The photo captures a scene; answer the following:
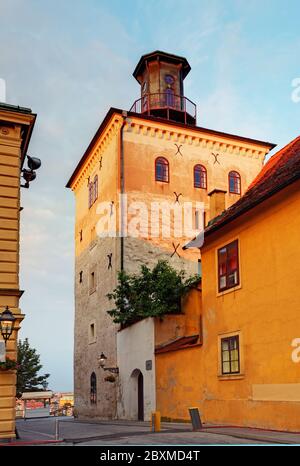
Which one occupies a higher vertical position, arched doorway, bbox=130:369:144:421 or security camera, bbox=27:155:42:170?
security camera, bbox=27:155:42:170

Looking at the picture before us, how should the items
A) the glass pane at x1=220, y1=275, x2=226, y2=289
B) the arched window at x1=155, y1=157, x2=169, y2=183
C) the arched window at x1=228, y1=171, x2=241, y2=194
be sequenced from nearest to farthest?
the glass pane at x1=220, y1=275, x2=226, y2=289 < the arched window at x1=155, y1=157, x2=169, y2=183 < the arched window at x1=228, y1=171, x2=241, y2=194

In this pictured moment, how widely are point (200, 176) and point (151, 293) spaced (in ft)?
33.1

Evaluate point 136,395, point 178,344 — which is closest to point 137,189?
point 136,395

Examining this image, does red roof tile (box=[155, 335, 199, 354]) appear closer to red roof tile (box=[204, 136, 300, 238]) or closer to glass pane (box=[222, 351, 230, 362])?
glass pane (box=[222, 351, 230, 362])

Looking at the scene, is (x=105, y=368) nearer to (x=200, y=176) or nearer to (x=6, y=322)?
(x=200, y=176)

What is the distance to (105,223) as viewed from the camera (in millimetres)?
32844

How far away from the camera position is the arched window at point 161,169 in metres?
32.4

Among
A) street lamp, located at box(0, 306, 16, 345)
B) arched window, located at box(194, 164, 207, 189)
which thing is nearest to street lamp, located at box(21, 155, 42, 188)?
street lamp, located at box(0, 306, 16, 345)

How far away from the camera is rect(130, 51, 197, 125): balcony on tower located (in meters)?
35.0

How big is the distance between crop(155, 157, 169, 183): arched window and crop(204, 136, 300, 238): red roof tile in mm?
11142

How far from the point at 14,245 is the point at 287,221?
7.04 metres
